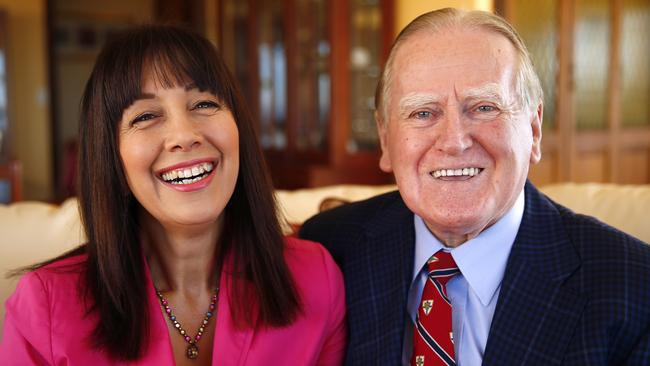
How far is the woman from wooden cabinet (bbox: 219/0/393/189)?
116 inches

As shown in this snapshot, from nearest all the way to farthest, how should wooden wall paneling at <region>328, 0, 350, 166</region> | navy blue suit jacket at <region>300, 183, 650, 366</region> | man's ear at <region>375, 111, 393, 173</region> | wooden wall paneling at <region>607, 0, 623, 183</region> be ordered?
navy blue suit jacket at <region>300, 183, 650, 366</region>
man's ear at <region>375, 111, 393, 173</region>
wooden wall paneling at <region>328, 0, 350, 166</region>
wooden wall paneling at <region>607, 0, 623, 183</region>

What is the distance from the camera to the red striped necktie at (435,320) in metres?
1.36

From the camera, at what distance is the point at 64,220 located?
187cm

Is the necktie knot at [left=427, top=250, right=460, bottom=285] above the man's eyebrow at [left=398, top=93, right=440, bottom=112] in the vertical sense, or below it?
below

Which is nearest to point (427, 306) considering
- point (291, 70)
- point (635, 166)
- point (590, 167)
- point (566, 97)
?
point (291, 70)

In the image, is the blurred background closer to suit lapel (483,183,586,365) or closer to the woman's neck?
the woman's neck

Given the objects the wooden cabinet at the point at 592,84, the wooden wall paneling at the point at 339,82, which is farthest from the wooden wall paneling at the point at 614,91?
the wooden wall paneling at the point at 339,82

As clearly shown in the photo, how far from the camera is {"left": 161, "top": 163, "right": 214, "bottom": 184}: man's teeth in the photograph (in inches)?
53.4

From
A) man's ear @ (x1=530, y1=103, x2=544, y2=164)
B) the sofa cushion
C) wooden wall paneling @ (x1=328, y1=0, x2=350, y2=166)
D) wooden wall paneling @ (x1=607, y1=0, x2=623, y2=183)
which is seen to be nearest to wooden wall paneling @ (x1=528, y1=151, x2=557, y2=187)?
wooden wall paneling @ (x1=607, y1=0, x2=623, y2=183)

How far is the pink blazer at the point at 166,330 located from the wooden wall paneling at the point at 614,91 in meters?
4.76

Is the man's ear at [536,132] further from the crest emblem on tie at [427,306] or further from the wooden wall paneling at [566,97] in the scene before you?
the wooden wall paneling at [566,97]

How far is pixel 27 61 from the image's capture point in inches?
329

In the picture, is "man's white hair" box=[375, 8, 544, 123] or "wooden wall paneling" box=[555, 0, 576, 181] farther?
"wooden wall paneling" box=[555, 0, 576, 181]

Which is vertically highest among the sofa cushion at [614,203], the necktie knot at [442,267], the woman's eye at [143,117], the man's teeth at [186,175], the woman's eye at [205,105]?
the woman's eye at [205,105]
